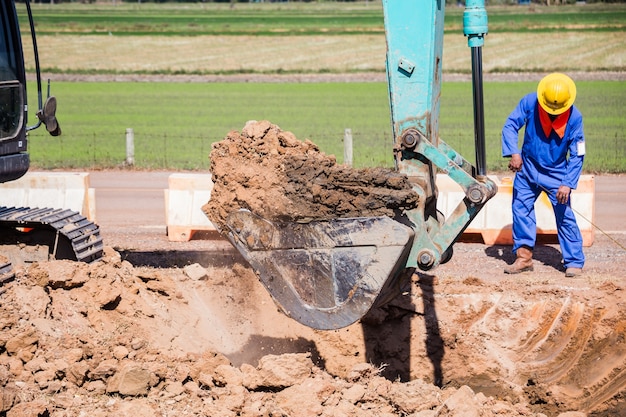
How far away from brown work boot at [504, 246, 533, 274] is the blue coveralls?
10 centimetres

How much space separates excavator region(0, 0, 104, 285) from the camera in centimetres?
801

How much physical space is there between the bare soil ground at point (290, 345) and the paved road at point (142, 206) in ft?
3.99

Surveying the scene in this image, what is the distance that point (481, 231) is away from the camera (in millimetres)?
12156

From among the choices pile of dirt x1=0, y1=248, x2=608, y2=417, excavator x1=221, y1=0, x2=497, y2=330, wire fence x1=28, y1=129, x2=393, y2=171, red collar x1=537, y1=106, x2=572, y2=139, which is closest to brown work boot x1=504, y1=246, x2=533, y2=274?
red collar x1=537, y1=106, x2=572, y2=139

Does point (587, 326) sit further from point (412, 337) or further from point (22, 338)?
point (22, 338)

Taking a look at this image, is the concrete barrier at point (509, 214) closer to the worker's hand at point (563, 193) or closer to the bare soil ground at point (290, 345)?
the bare soil ground at point (290, 345)

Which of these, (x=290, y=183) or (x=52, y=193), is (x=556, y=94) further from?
(x=52, y=193)

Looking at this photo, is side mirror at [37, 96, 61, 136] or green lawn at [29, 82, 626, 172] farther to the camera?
green lawn at [29, 82, 626, 172]

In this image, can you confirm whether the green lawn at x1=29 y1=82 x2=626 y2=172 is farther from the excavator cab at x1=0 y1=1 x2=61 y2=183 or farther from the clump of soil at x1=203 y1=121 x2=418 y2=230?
the clump of soil at x1=203 y1=121 x2=418 y2=230

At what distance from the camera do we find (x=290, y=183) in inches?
269

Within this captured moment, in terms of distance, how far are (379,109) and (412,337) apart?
76.8ft

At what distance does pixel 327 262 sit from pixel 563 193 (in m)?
4.27

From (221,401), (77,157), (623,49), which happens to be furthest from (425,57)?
(623,49)

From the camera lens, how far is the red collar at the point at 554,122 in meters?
9.71
